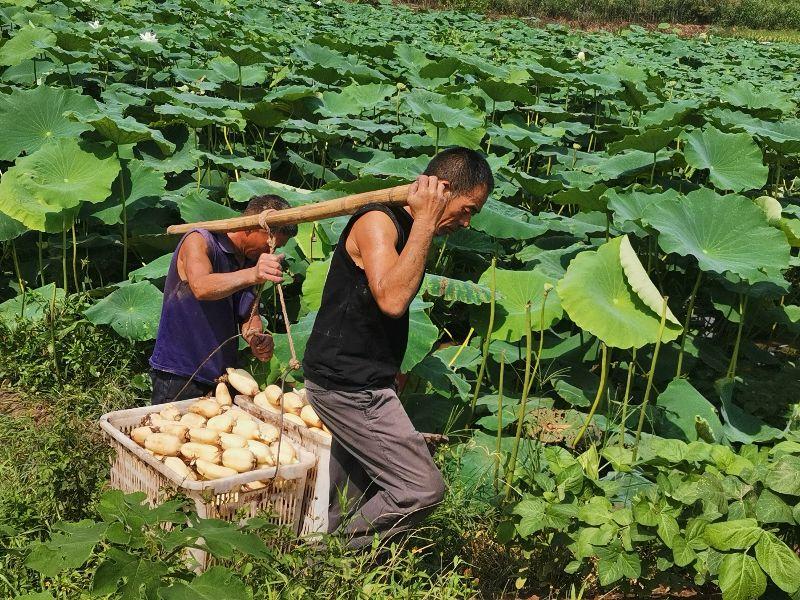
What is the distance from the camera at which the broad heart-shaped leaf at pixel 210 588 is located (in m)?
1.89

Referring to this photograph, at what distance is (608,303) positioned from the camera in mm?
3689

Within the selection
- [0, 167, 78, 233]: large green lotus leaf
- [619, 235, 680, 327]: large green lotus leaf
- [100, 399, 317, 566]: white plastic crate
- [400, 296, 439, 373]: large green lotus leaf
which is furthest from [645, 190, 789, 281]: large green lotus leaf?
[0, 167, 78, 233]: large green lotus leaf

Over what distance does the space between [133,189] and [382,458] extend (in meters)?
2.81

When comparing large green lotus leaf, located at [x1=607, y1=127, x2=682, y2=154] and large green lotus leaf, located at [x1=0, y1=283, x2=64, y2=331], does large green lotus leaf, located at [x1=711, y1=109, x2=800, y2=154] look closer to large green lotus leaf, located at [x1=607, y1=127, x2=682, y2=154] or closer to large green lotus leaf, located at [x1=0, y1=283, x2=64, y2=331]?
large green lotus leaf, located at [x1=607, y1=127, x2=682, y2=154]

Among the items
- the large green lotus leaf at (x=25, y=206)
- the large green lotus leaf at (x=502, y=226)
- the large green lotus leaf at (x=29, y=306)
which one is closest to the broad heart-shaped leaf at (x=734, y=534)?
the large green lotus leaf at (x=502, y=226)

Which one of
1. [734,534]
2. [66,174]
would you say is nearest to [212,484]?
[734,534]

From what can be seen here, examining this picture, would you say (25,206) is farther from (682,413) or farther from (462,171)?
(682,413)

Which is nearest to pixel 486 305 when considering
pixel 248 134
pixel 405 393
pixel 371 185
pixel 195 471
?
pixel 405 393

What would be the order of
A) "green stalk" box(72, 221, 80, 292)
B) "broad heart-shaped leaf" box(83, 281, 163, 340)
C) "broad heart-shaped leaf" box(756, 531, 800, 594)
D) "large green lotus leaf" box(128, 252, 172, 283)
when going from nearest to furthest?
"broad heart-shaped leaf" box(756, 531, 800, 594) → "broad heart-shaped leaf" box(83, 281, 163, 340) → "large green lotus leaf" box(128, 252, 172, 283) → "green stalk" box(72, 221, 80, 292)

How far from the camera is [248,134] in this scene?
23.0ft

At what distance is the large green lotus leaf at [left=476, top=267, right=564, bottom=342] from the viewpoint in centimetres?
400

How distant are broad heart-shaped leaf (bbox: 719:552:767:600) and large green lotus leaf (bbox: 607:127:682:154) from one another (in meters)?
2.66

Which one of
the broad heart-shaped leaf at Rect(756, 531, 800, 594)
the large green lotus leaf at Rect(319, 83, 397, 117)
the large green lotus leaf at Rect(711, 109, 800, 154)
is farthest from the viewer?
the large green lotus leaf at Rect(319, 83, 397, 117)

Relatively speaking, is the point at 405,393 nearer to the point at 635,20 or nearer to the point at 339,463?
the point at 339,463
